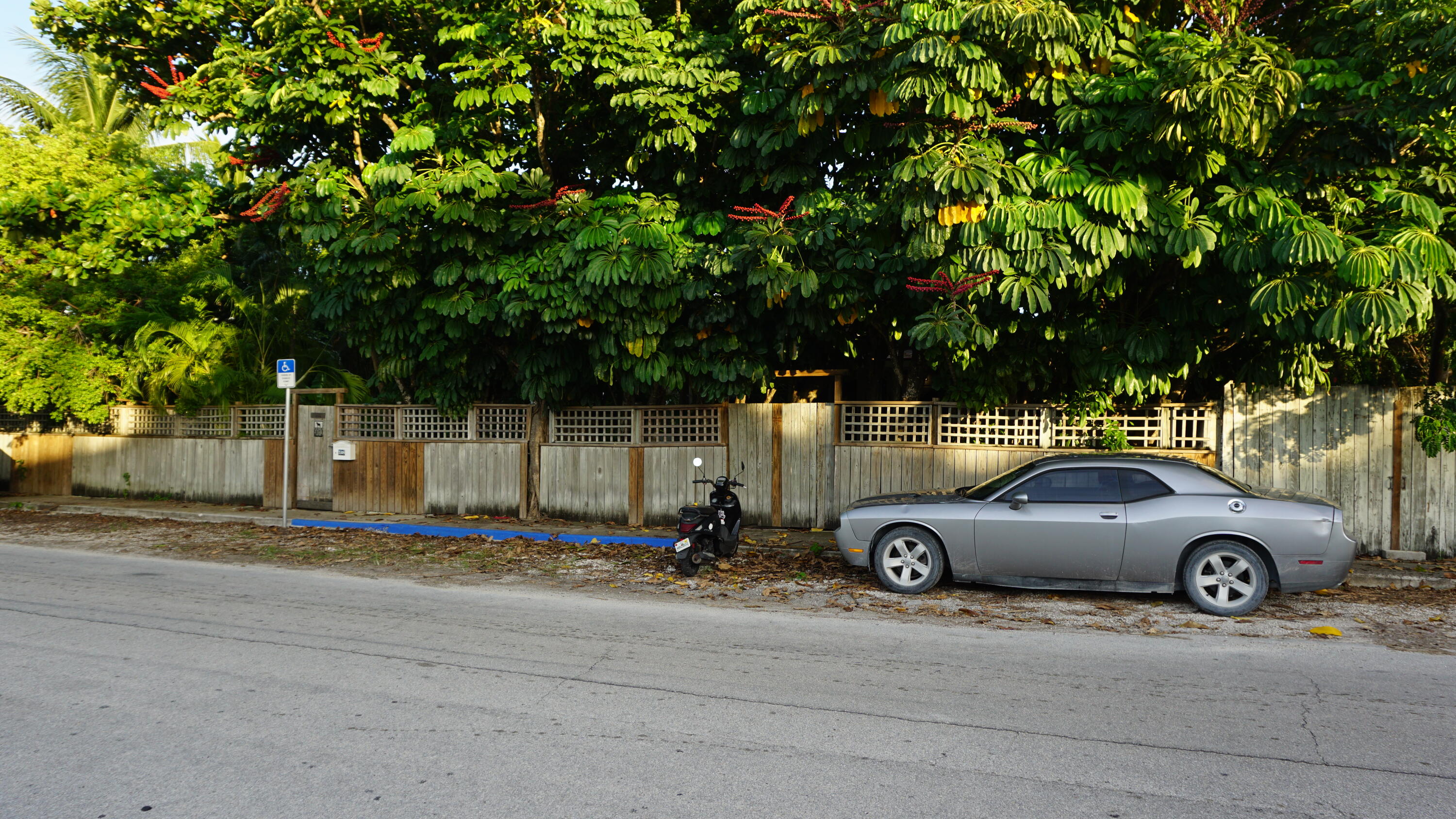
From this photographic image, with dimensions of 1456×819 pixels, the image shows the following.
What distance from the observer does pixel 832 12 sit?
9453 millimetres

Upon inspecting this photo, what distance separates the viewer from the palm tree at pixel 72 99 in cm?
2358

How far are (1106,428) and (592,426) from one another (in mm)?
7327

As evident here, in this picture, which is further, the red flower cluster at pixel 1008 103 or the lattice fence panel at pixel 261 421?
the lattice fence panel at pixel 261 421

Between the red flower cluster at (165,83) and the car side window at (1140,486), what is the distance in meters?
14.3

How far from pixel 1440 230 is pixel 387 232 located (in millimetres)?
11833

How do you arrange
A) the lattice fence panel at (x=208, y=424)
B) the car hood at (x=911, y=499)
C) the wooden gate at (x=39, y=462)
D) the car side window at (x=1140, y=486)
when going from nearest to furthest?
the car side window at (x=1140, y=486) → the car hood at (x=911, y=499) → the lattice fence panel at (x=208, y=424) → the wooden gate at (x=39, y=462)

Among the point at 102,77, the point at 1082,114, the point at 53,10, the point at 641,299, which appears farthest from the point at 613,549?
the point at 102,77

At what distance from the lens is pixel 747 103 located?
1083 cm

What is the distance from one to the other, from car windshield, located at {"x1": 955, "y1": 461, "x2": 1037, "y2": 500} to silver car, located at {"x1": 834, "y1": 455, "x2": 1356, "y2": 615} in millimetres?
17

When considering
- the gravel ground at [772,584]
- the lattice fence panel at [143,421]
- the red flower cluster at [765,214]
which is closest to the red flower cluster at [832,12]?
the red flower cluster at [765,214]

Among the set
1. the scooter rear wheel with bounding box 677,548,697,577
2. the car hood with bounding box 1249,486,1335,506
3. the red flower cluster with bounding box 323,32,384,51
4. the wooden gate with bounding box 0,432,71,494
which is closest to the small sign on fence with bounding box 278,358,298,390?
the red flower cluster with bounding box 323,32,384,51

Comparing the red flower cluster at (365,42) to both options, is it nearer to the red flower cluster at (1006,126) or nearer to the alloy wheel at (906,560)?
the red flower cluster at (1006,126)

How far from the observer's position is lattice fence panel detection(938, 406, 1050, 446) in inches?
465

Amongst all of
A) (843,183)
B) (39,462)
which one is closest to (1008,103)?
(843,183)
